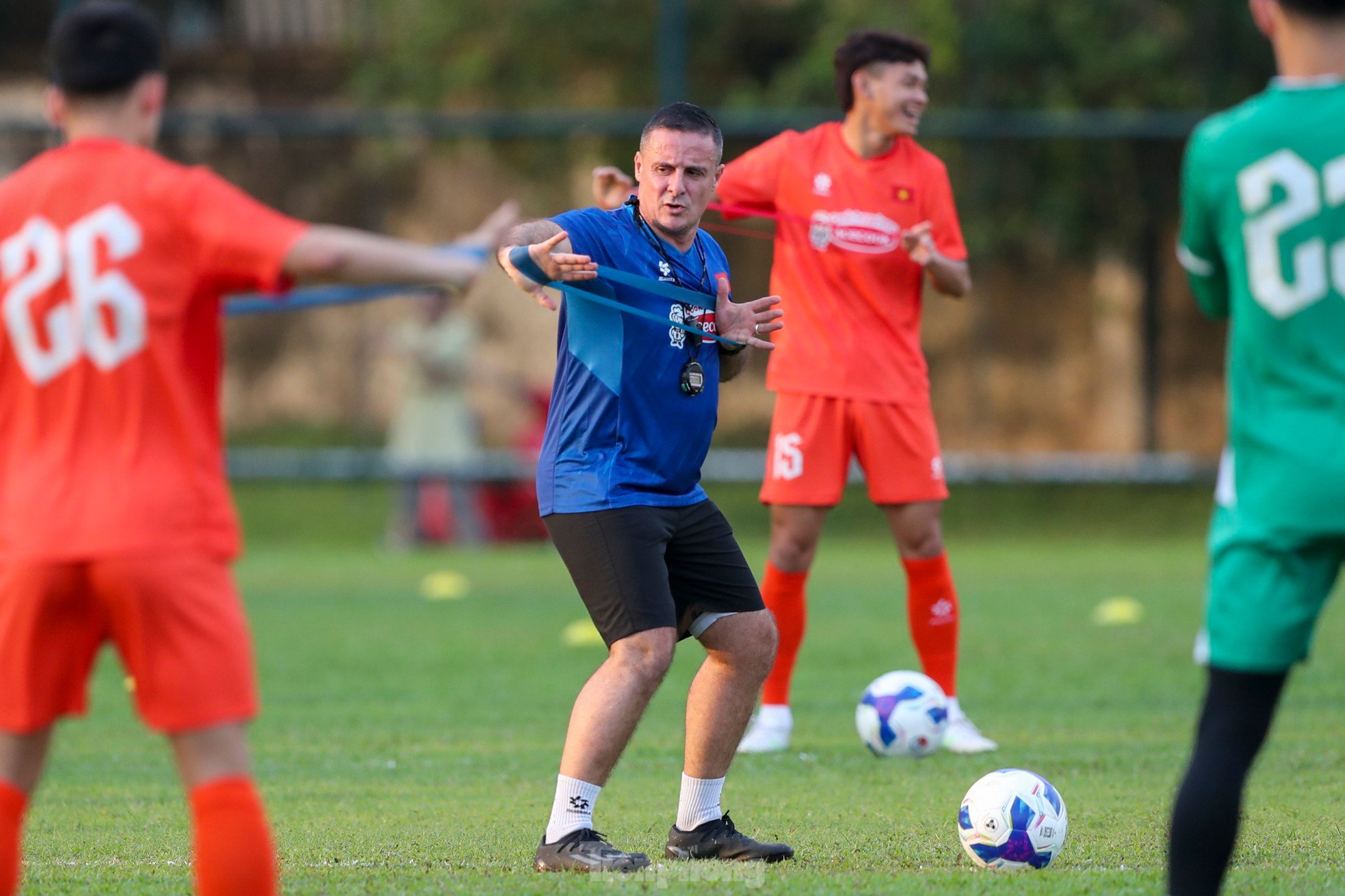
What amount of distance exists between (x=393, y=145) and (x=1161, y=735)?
12.8 meters

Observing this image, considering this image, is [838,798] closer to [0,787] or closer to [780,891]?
[780,891]

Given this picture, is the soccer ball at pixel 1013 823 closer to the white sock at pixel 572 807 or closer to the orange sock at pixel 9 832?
the white sock at pixel 572 807

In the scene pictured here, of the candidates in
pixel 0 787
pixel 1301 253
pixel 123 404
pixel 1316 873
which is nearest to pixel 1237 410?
pixel 1301 253

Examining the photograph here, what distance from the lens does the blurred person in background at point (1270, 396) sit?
11.7 feet

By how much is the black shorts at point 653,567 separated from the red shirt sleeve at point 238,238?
1.63m

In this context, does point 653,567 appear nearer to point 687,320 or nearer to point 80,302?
point 687,320

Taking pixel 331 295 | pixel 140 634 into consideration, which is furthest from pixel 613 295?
pixel 140 634

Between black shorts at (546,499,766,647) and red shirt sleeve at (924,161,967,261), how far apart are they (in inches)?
107

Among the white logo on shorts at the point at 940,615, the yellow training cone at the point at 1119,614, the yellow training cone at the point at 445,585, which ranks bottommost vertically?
the yellow training cone at the point at 445,585

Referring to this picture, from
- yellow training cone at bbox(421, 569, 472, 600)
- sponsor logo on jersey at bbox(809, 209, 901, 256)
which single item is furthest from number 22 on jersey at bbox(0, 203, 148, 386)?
yellow training cone at bbox(421, 569, 472, 600)

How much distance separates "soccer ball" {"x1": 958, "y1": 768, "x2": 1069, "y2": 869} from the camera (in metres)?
4.98

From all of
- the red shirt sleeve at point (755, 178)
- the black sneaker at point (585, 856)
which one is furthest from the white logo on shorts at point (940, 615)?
the black sneaker at point (585, 856)

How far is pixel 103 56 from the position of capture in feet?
11.7

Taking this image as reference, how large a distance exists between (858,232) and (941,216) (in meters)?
0.38
